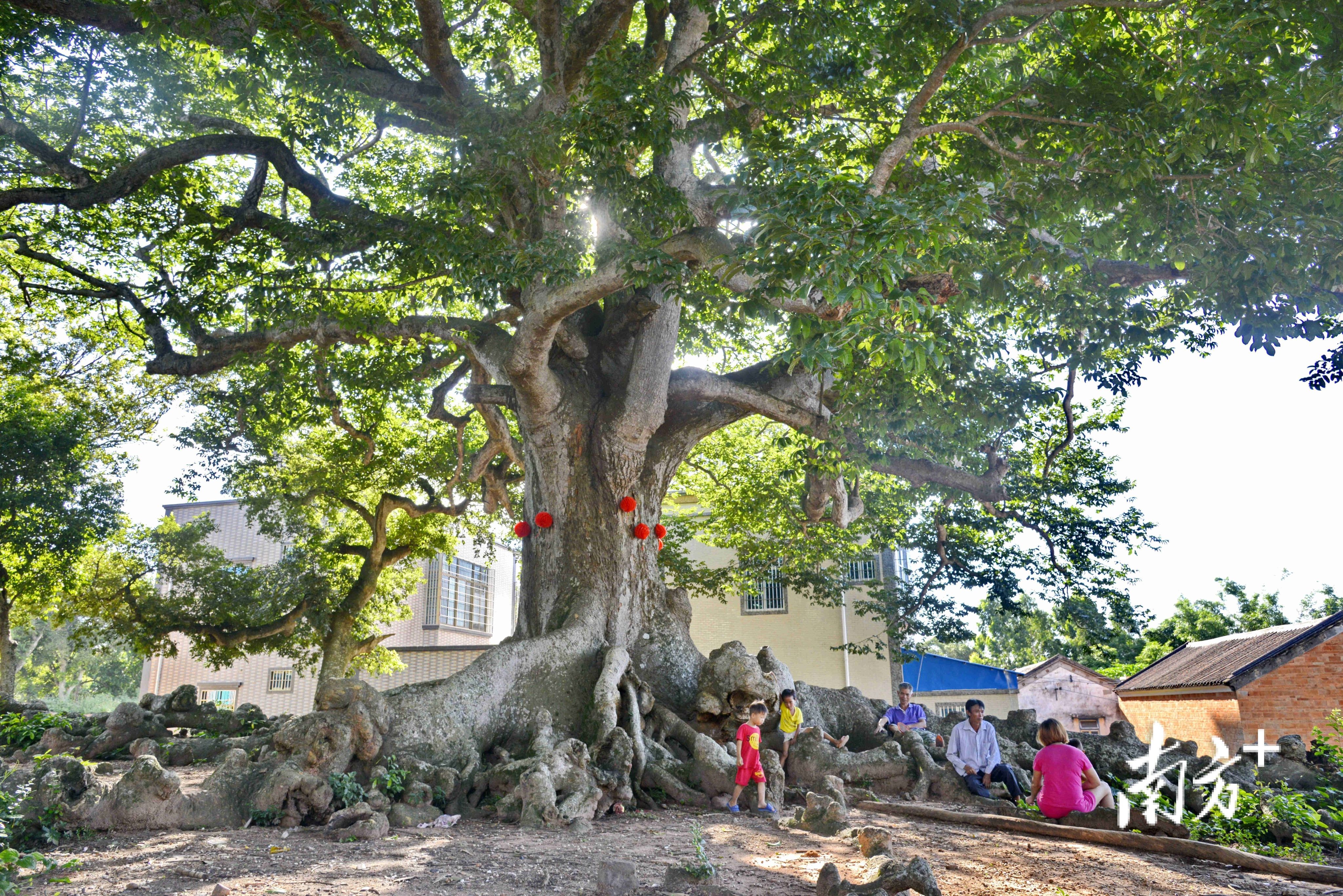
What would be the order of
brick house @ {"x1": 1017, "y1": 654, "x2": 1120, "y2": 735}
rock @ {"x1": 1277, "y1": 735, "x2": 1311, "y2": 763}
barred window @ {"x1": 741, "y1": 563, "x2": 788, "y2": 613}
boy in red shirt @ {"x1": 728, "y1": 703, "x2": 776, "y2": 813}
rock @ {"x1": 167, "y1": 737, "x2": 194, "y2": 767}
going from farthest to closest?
brick house @ {"x1": 1017, "y1": 654, "x2": 1120, "y2": 735}, barred window @ {"x1": 741, "y1": 563, "x2": 788, "y2": 613}, rock @ {"x1": 167, "y1": 737, "x2": 194, "y2": 767}, rock @ {"x1": 1277, "y1": 735, "x2": 1311, "y2": 763}, boy in red shirt @ {"x1": 728, "y1": 703, "x2": 776, "y2": 813}

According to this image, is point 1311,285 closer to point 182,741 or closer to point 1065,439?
point 1065,439

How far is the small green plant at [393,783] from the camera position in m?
6.42

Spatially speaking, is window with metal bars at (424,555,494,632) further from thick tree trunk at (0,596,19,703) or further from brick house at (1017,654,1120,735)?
brick house at (1017,654,1120,735)

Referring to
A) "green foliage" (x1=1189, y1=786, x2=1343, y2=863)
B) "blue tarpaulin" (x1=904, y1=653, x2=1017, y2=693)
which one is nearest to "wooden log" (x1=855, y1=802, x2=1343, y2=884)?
"green foliage" (x1=1189, y1=786, x2=1343, y2=863)

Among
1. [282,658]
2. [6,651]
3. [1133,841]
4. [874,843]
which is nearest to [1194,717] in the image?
[1133,841]

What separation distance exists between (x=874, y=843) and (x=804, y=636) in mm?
16950

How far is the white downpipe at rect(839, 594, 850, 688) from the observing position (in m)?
21.1

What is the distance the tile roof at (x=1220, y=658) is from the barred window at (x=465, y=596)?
1958 centimetres

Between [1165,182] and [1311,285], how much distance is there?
1.57m

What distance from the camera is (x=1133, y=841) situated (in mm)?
5777

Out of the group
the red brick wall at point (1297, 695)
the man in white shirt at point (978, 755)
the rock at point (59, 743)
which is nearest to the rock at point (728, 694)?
the man in white shirt at point (978, 755)

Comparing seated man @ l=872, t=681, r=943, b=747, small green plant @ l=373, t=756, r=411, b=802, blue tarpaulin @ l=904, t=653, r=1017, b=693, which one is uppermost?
blue tarpaulin @ l=904, t=653, r=1017, b=693

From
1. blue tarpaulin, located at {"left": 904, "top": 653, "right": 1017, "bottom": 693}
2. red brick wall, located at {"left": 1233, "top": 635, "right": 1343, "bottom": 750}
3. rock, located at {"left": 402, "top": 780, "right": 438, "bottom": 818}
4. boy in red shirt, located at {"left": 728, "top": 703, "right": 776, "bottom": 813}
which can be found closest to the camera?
rock, located at {"left": 402, "top": 780, "right": 438, "bottom": 818}

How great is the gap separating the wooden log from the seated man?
2020mm
